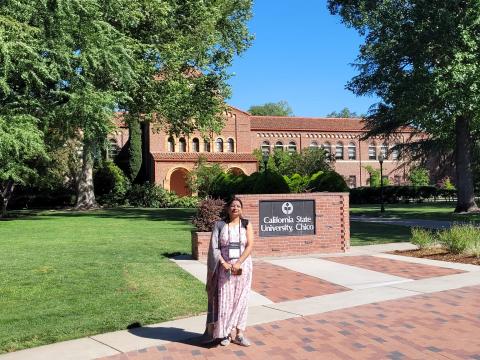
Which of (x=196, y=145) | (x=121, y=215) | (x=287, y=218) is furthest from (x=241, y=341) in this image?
(x=196, y=145)

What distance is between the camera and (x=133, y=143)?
164ft

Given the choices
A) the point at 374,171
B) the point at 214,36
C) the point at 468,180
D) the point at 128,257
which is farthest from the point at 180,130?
the point at 374,171

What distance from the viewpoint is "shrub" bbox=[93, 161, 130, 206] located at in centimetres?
4466

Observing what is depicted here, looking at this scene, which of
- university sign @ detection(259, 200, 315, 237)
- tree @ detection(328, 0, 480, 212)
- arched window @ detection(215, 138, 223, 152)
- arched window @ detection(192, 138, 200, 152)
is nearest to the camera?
university sign @ detection(259, 200, 315, 237)

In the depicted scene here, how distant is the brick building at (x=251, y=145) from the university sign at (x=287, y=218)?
102 ft

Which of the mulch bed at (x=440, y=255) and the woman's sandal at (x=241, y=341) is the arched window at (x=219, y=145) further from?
the woman's sandal at (x=241, y=341)

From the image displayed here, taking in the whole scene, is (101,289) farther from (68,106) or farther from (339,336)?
(68,106)

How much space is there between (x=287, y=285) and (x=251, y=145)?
155 ft

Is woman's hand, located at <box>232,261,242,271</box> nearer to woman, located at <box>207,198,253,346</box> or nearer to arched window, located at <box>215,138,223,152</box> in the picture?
woman, located at <box>207,198,253,346</box>

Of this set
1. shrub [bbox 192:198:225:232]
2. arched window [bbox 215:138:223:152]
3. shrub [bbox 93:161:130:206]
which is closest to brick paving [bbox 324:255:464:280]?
shrub [bbox 192:198:225:232]

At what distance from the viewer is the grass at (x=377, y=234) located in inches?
611

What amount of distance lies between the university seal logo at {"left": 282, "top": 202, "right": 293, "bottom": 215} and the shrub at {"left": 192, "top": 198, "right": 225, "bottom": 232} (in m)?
1.60

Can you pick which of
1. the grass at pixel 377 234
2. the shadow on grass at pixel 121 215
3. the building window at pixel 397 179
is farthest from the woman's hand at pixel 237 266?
the building window at pixel 397 179

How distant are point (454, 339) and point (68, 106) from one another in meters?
15.5
